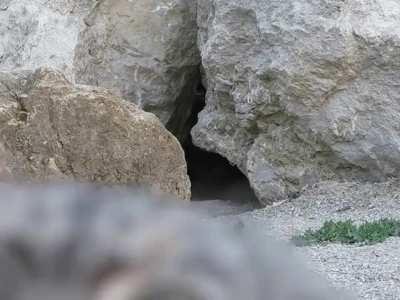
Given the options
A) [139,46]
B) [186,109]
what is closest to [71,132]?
[139,46]

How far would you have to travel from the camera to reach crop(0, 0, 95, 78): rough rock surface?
6.43m

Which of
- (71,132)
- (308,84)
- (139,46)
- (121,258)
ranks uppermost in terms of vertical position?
(121,258)

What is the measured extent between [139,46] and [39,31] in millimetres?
800

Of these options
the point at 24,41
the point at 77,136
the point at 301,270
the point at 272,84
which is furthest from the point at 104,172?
the point at 301,270

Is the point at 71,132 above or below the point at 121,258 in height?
below

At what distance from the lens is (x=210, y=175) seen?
325 inches

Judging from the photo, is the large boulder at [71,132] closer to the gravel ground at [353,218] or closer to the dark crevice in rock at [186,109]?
the gravel ground at [353,218]

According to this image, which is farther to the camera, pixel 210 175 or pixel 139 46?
pixel 210 175

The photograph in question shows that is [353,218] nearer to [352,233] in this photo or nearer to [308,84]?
[352,233]

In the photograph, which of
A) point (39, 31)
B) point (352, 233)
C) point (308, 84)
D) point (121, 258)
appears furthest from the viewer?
point (39, 31)

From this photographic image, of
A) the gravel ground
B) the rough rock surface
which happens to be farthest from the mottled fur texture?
the rough rock surface

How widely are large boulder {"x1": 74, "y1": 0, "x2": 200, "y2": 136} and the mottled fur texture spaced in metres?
6.38

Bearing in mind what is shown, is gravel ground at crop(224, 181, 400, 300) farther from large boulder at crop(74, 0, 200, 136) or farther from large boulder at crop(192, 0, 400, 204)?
large boulder at crop(74, 0, 200, 136)

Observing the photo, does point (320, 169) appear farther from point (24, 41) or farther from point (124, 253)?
point (124, 253)
